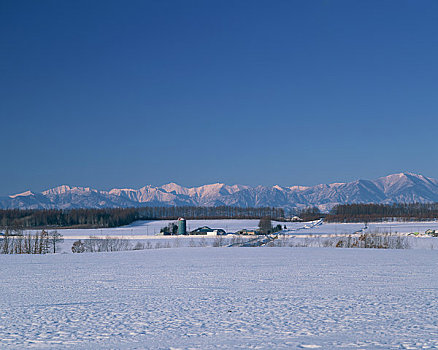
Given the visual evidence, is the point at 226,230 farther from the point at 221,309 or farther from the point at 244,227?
the point at 221,309

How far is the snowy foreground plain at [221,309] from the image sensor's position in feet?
23.8

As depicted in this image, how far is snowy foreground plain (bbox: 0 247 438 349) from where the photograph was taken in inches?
286

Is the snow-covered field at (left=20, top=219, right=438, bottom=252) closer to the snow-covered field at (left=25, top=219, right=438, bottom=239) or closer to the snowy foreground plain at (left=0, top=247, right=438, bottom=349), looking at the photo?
the snow-covered field at (left=25, top=219, right=438, bottom=239)

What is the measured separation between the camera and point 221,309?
9.64 m

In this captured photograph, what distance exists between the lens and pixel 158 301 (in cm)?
1063

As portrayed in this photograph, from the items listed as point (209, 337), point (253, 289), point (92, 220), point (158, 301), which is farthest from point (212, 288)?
point (92, 220)

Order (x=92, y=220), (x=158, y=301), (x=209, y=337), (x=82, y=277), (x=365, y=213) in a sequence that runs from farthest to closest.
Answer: (x=365, y=213) → (x=92, y=220) → (x=82, y=277) → (x=158, y=301) → (x=209, y=337)

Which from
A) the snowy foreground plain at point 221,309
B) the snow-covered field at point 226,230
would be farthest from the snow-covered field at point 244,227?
the snowy foreground plain at point 221,309

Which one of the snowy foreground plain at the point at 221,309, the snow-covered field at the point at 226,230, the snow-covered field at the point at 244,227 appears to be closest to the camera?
the snowy foreground plain at the point at 221,309

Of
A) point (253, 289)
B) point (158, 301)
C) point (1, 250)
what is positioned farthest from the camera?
point (1, 250)

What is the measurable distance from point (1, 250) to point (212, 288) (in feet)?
83.7

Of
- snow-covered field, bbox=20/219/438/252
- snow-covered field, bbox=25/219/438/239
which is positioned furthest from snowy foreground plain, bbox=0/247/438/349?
snow-covered field, bbox=25/219/438/239

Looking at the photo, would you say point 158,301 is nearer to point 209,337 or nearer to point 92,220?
point 209,337

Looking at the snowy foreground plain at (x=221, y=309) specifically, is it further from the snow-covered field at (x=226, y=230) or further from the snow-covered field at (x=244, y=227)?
the snow-covered field at (x=244, y=227)
